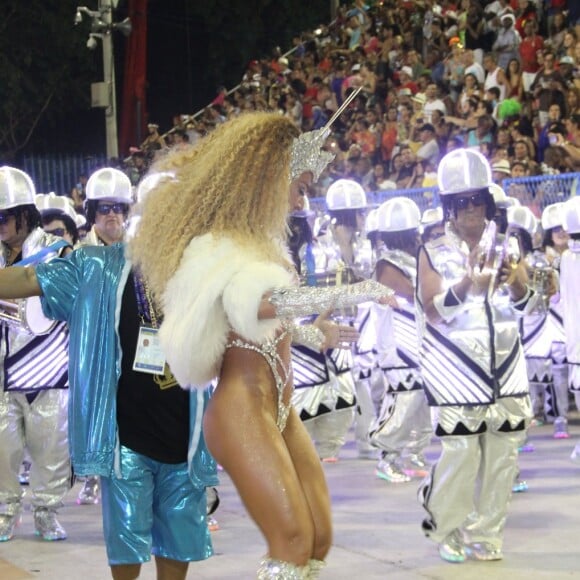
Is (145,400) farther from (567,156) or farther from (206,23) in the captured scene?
(206,23)

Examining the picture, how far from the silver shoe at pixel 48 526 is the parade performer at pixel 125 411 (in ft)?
8.12

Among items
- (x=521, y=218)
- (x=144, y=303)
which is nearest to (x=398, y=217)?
(x=521, y=218)

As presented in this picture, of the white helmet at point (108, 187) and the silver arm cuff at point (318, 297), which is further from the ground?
the white helmet at point (108, 187)

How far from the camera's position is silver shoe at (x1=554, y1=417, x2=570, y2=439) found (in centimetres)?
981

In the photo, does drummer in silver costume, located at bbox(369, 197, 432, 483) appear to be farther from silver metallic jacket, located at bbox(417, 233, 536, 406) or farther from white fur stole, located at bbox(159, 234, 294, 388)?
white fur stole, located at bbox(159, 234, 294, 388)

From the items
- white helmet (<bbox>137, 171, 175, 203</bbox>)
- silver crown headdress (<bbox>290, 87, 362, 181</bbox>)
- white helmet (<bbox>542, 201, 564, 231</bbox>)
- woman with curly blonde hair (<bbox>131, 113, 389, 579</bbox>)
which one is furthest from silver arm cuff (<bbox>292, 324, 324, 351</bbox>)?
white helmet (<bbox>542, 201, 564, 231</bbox>)

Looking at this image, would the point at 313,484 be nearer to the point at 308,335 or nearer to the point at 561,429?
the point at 308,335

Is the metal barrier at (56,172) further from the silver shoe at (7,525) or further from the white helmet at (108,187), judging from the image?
the silver shoe at (7,525)

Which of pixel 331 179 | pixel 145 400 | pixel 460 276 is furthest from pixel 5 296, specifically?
pixel 331 179

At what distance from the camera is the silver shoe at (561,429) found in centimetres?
981

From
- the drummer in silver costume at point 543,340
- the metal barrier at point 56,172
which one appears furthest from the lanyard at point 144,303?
the metal barrier at point 56,172

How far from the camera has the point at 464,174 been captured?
18.4 feet

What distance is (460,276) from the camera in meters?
5.59

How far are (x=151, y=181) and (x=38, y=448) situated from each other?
3.06m
